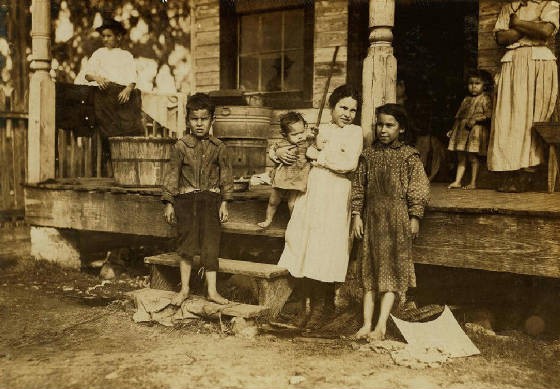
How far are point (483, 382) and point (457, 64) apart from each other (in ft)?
19.0

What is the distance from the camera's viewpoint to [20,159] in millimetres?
9641

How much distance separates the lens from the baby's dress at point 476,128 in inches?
261

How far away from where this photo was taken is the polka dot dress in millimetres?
4688

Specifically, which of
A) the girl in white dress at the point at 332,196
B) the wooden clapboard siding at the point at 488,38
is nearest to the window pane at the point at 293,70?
the wooden clapboard siding at the point at 488,38

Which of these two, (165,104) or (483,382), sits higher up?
(165,104)

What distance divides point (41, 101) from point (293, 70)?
333 centimetres

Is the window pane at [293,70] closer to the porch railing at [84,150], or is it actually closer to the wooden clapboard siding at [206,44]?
the wooden clapboard siding at [206,44]

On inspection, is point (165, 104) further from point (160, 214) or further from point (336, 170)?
point (336, 170)

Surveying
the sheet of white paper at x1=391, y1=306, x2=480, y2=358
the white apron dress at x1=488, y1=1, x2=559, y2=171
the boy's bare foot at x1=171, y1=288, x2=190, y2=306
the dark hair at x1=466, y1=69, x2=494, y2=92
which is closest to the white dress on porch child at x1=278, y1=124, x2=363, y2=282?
the sheet of white paper at x1=391, y1=306, x2=480, y2=358

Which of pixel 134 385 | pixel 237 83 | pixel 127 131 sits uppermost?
pixel 237 83

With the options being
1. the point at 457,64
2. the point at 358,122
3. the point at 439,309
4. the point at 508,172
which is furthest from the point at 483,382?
the point at 457,64

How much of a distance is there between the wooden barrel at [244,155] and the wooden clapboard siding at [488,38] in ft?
8.91

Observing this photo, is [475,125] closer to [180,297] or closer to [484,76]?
[484,76]

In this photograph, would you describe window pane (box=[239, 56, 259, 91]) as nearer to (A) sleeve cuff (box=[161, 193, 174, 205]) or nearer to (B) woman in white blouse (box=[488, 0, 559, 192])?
(B) woman in white blouse (box=[488, 0, 559, 192])
